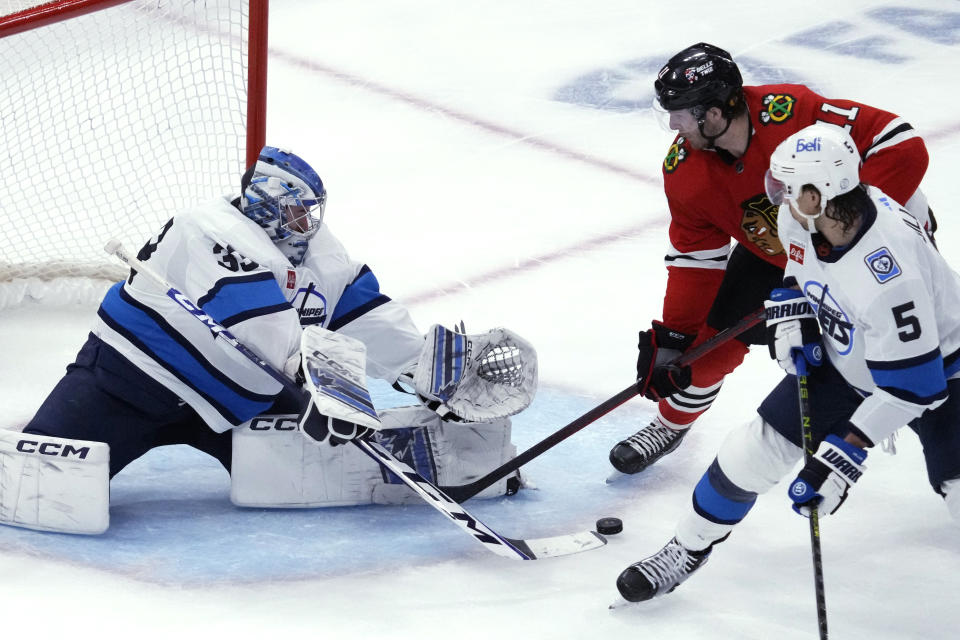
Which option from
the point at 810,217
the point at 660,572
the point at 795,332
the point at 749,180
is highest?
the point at 810,217

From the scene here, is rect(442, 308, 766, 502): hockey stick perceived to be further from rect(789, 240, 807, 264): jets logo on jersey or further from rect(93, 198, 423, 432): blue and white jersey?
rect(789, 240, 807, 264): jets logo on jersey

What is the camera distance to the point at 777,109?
3250mm

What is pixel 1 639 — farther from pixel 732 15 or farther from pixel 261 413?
pixel 732 15

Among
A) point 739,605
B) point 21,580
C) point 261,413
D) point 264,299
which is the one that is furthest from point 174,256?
point 739,605

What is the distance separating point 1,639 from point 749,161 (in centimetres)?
189

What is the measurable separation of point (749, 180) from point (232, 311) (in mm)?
1205

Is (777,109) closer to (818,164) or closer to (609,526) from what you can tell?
(818,164)

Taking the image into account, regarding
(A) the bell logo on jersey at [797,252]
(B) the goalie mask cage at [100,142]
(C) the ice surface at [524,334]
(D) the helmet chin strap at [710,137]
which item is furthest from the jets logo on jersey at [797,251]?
(B) the goalie mask cage at [100,142]

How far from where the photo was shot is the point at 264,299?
3.19m

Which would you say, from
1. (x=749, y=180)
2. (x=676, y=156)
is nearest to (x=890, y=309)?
(x=749, y=180)

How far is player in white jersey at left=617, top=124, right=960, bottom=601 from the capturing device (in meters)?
2.60

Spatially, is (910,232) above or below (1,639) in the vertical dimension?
above

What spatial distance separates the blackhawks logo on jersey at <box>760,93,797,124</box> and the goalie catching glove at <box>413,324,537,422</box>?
80 cm

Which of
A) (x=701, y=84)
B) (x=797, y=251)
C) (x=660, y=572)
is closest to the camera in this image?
(x=797, y=251)
